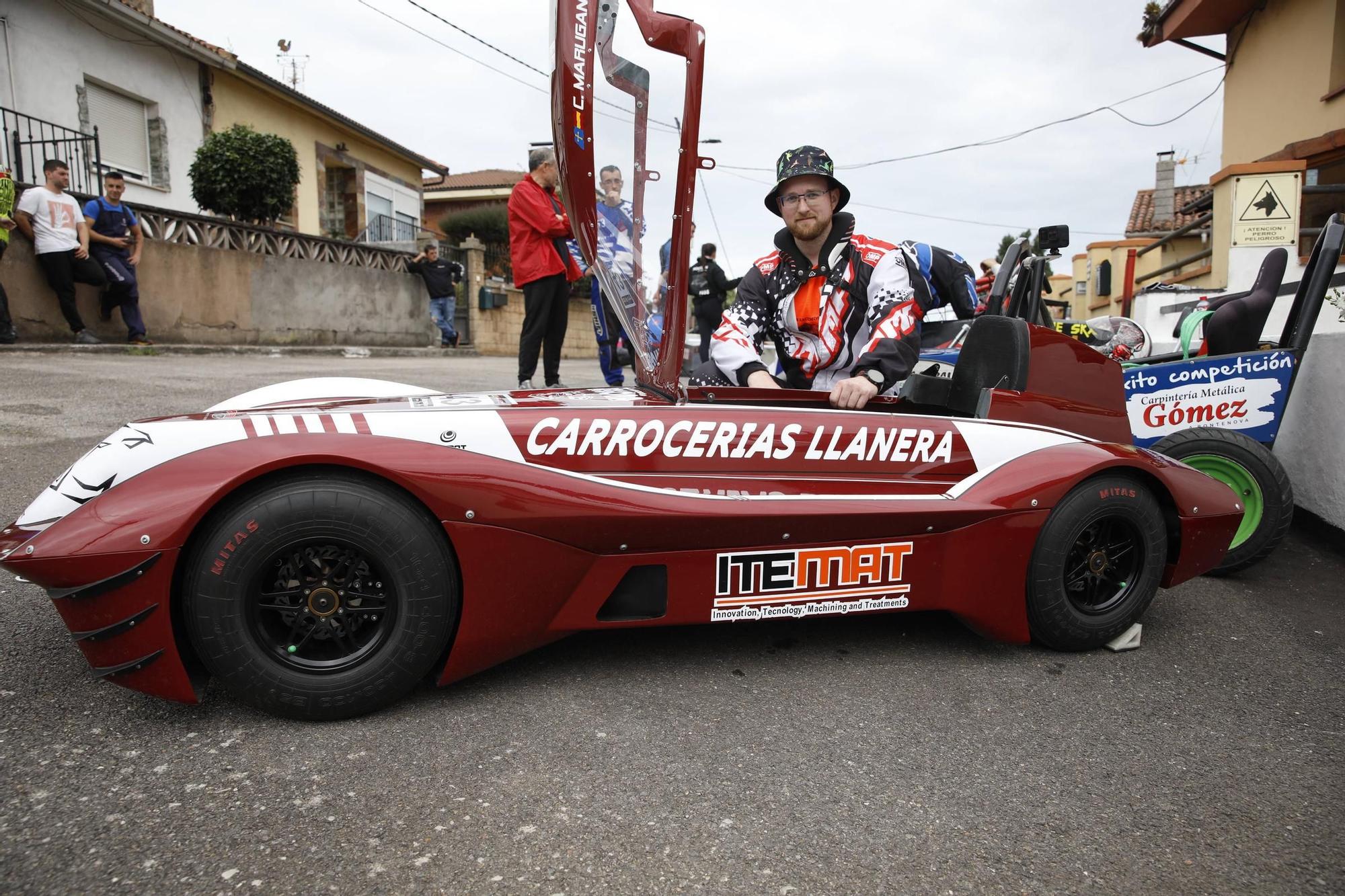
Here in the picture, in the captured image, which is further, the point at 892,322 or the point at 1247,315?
the point at 1247,315

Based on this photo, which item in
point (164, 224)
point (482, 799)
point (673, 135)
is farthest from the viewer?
point (164, 224)

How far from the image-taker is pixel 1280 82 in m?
11.2

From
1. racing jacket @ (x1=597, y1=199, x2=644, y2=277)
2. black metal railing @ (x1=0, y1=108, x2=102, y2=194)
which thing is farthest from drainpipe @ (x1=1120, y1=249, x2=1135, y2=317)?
black metal railing @ (x1=0, y1=108, x2=102, y2=194)

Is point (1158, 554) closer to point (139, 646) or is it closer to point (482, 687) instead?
point (482, 687)

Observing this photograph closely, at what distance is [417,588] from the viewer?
2.01 m

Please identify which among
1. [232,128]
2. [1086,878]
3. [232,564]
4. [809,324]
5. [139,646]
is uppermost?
[232,128]

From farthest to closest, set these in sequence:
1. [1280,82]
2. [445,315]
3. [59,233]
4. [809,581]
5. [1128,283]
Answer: [445,315], [1280,82], [1128,283], [59,233], [809,581]

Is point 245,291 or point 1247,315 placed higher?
point 245,291

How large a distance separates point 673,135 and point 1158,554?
2.04 metres

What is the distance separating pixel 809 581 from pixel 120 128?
52.7ft

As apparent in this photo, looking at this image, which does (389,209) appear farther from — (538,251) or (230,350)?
(538,251)

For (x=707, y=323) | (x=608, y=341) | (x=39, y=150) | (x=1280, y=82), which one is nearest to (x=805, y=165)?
(x=608, y=341)

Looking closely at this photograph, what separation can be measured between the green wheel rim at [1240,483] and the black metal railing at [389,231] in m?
19.5

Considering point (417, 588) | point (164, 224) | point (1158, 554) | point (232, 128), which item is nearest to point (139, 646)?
point (417, 588)
